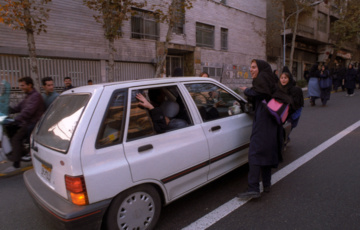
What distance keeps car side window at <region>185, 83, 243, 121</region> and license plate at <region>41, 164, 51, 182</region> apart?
5.56 feet

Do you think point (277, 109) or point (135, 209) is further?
point (277, 109)

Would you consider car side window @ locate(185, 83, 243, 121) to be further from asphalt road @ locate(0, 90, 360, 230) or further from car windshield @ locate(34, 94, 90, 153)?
car windshield @ locate(34, 94, 90, 153)

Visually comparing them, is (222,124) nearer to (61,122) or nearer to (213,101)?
(213,101)

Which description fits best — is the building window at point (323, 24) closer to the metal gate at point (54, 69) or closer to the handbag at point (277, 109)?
the metal gate at point (54, 69)

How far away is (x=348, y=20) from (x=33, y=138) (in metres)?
25.3

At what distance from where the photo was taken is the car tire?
209 cm

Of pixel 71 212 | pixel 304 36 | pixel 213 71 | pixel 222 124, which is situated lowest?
pixel 71 212

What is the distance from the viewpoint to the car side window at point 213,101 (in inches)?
117

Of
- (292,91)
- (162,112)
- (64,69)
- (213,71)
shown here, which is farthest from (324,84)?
(64,69)

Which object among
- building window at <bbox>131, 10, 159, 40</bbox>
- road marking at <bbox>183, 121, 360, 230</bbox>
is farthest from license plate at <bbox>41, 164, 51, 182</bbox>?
building window at <bbox>131, 10, 159, 40</bbox>

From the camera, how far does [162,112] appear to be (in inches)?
102

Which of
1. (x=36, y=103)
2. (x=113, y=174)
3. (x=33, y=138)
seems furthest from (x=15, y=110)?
(x=113, y=174)

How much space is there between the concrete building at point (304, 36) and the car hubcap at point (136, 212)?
63.5 feet

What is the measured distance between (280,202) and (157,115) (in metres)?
1.84
